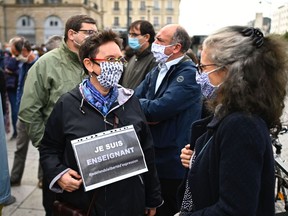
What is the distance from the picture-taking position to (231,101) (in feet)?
4.85

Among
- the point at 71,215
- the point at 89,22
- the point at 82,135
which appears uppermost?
the point at 89,22

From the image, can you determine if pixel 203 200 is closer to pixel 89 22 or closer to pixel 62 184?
pixel 62 184

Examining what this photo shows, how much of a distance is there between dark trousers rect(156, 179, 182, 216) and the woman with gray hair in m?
1.35

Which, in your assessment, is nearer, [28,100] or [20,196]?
[28,100]

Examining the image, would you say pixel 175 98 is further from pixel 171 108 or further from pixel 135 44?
pixel 135 44

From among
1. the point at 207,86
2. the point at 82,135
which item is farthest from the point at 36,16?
the point at 207,86

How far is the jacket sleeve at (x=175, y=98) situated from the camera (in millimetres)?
2803

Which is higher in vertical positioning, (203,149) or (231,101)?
(231,101)

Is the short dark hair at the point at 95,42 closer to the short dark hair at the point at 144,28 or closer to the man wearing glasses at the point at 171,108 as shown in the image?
A: the man wearing glasses at the point at 171,108

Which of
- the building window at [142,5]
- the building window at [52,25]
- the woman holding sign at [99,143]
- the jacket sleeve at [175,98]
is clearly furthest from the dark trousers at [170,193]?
the building window at [142,5]

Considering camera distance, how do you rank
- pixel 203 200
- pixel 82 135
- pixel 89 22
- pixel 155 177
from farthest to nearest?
pixel 89 22 < pixel 155 177 < pixel 82 135 < pixel 203 200

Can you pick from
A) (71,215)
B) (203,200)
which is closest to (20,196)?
(71,215)

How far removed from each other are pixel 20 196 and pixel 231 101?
3.71 m

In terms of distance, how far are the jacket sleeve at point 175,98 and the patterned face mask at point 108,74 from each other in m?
0.67
